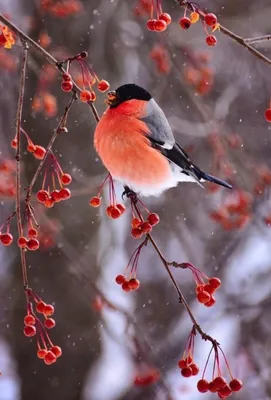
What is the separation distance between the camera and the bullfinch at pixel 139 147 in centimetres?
65

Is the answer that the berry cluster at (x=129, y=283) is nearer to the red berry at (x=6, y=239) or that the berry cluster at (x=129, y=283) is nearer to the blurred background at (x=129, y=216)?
the red berry at (x=6, y=239)

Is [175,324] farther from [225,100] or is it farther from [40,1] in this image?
[40,1]

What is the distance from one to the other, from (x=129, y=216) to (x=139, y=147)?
5.56ft

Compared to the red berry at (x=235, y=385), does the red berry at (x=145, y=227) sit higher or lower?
higher

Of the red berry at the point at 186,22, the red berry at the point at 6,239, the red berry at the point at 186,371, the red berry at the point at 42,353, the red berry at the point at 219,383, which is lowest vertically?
the red berry at the point at 219,383

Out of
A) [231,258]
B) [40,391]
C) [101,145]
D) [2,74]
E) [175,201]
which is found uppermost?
[2,74]

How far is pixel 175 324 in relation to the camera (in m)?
2.49

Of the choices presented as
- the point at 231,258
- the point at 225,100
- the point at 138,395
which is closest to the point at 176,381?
the point at 138,395

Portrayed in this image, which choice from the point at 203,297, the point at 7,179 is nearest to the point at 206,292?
the point at 203,297

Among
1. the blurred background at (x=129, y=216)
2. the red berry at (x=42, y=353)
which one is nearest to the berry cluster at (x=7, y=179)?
the blurred background at (x=129, y=216)

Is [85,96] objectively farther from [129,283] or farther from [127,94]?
[129,283]

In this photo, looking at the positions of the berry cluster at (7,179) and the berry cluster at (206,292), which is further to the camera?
the berry cluster at (7,179)

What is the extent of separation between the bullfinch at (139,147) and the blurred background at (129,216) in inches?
20.4

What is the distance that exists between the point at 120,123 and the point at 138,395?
1.77m
